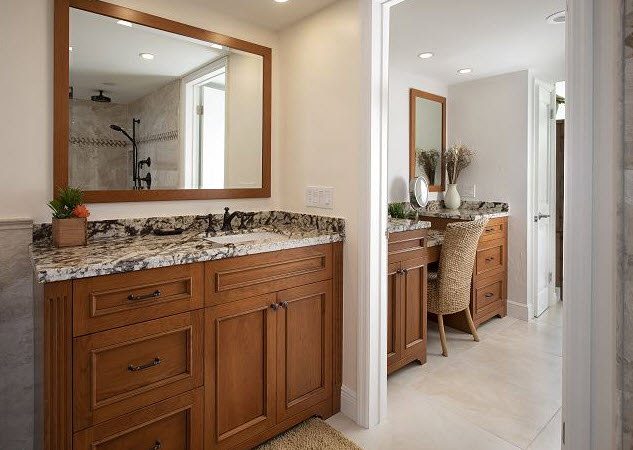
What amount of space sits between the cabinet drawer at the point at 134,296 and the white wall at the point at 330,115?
859mm

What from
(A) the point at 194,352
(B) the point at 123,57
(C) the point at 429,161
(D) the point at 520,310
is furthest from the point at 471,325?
(B) the point at 123,57

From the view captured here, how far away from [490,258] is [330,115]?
2.21m

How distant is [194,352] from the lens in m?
1.59

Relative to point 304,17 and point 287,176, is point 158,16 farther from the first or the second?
point 287,176

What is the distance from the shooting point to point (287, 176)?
8.34ft

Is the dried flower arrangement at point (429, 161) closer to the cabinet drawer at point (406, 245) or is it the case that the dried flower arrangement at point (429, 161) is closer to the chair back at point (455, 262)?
the chair back at point (455, 262)

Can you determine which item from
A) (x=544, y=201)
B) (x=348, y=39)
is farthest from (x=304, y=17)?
(x=544, y=201)

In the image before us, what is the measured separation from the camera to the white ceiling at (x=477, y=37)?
234cm

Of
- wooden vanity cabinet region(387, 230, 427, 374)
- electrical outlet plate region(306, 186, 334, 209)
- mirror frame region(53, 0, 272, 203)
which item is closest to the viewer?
mirror frame region(53, 0, 272, 203)

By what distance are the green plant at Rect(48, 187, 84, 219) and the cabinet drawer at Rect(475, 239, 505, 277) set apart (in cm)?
295

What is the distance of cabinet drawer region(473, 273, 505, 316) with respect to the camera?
11.1 feet

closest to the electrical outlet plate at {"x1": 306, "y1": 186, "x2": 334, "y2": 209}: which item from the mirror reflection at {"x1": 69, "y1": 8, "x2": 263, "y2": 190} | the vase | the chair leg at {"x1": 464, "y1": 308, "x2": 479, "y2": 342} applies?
the mirror reflection at {"x1": 69, "y1": 8, "x2": 263, "y2": 190}

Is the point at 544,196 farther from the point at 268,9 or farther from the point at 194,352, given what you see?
the point at 194,352

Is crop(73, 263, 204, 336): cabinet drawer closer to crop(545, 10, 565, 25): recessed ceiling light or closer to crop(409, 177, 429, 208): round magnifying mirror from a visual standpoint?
crop(409, 177, 429, 208): round magnifying mirror
